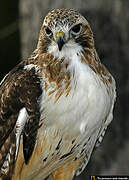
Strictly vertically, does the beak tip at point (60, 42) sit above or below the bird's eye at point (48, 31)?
below

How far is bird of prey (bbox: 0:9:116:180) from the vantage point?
3359mm

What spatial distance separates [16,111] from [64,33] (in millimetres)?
610

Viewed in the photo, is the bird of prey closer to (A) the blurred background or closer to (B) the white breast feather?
(B) the white breast feather

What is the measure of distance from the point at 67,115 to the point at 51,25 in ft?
1.97

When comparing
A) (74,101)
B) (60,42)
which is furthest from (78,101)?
(60,42)

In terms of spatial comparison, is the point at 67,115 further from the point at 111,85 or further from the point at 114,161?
the point at 114,161

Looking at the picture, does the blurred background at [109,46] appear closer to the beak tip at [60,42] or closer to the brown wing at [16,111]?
the brown wing at [16,111]

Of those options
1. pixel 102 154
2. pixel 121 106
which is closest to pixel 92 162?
pixel 102 154

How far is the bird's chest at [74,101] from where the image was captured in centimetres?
337

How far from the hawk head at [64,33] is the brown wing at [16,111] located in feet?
0.67

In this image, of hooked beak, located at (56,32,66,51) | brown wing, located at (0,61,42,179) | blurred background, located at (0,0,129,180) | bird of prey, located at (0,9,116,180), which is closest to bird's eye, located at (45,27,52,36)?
bird of prey, located at (0,9,116,180)

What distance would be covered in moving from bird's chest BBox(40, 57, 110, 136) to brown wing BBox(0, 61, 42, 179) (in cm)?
8

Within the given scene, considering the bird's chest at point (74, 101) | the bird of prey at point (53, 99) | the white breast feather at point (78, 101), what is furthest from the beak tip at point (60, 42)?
the bird's chest at point (74, 101)

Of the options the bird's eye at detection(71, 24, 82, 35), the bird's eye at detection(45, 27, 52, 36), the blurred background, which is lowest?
the blurred background
